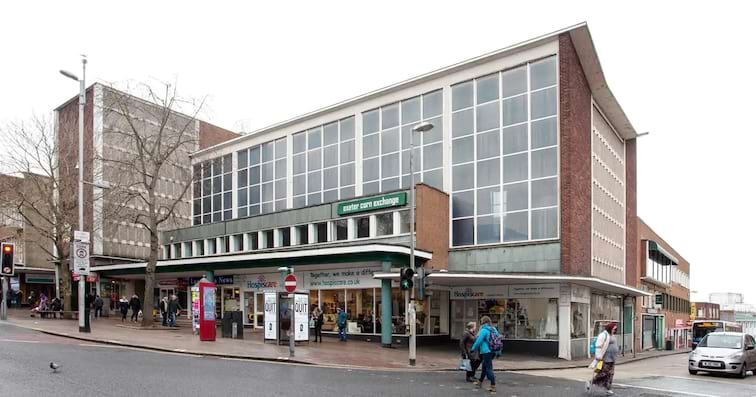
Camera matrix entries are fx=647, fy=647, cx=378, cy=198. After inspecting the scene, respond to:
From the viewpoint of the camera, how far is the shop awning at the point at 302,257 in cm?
2730

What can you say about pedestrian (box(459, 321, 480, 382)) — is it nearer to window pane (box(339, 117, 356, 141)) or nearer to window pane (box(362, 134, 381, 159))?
window pane (box(362, 134, 381, 159))

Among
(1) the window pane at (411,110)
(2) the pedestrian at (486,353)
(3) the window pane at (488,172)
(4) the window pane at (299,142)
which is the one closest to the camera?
(2) the pedestrian at (486,353)

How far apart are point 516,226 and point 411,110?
28.3 ft

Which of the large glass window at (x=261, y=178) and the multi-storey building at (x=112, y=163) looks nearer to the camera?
the multi-storey building at (x=112, y=163)

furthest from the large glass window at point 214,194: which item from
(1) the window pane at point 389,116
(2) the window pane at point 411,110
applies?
(2) the window pane at point 411,110

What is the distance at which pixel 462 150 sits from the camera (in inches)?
1252

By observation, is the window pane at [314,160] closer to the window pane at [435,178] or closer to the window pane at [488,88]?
the window pane at [435,178]

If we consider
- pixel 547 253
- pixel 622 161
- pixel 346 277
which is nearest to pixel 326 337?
pixel 346 277

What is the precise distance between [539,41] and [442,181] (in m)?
8.10

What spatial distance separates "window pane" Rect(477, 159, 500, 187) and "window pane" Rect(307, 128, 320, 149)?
11.4 m

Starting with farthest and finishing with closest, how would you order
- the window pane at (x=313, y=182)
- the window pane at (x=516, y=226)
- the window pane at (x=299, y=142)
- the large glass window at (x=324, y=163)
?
the window pane at (x=299, y=142) → the window pane at (x=313, y=182) → the large glass window at (x=324, y=163) → the window pane at (x=516, y=226)

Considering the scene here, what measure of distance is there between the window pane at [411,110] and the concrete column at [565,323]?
11.8 m

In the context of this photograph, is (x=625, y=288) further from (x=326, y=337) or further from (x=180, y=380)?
(x=180, y=380)

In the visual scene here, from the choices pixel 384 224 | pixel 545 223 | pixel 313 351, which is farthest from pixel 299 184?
pixel 313 351
